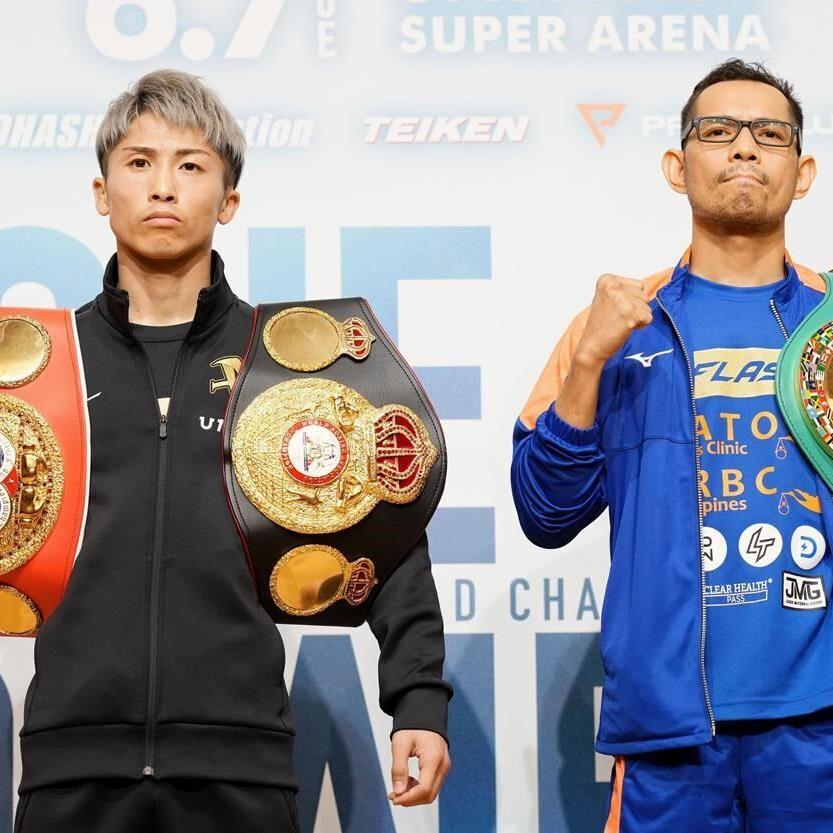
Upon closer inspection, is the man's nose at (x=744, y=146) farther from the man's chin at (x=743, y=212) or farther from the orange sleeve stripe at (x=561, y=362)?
the orange sleeve stripe at (x=561, y=362)

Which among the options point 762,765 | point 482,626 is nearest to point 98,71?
point 482,626

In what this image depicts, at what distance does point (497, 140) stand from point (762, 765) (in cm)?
129

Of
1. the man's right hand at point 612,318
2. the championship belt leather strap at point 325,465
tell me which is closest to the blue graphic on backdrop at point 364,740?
the championship belt leather strap at point 325,465

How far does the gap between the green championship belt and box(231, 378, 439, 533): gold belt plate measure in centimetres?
45

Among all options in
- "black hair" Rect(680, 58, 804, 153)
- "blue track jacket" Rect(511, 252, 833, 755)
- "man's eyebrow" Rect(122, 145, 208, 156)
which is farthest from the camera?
"black hair" Rect(680, 58, 804, 153)

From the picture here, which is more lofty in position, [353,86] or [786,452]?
[353,86]

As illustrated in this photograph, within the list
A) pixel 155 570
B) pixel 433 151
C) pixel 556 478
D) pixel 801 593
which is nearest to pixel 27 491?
pixel 155 570

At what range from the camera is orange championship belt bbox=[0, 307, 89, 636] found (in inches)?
62.2

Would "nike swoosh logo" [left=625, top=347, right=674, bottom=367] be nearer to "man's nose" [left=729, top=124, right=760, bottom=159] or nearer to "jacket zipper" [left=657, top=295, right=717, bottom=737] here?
"jacket zipper" [left=657, top=295, right=717, bottom=737]

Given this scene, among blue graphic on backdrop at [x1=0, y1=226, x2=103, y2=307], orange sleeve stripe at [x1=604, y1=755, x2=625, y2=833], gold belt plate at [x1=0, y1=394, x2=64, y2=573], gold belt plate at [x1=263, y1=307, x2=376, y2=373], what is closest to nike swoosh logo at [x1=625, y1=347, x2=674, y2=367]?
gold belt plate at [x1=263, y1=307, x2=376, y2=373]

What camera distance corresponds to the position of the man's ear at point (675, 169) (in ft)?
6.22

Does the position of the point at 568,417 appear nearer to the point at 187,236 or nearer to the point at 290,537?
the point at 290,537

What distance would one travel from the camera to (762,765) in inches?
63.5

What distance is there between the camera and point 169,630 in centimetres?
153
